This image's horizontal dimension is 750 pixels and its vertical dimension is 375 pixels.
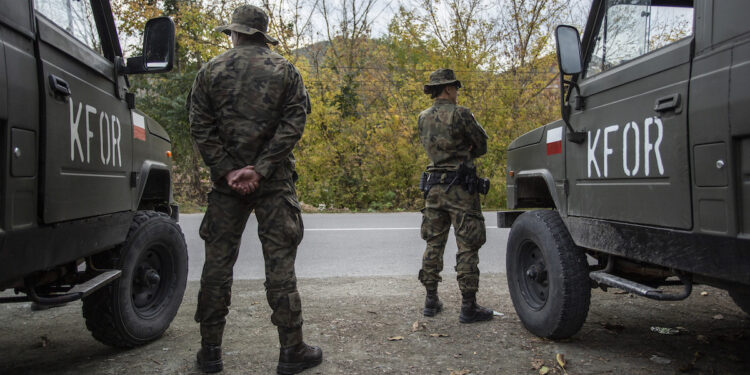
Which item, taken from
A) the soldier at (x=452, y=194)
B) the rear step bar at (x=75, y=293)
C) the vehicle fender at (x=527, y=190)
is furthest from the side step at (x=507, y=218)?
the rear step bar at (x=75, y=293)

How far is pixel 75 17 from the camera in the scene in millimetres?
2955

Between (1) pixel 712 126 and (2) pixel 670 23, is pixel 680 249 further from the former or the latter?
(2) pixel 670 23

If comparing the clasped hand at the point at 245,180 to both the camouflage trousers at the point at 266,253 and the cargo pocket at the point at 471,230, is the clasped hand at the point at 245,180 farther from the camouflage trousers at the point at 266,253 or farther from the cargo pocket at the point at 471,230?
the cargo pocket at the point at 471,230

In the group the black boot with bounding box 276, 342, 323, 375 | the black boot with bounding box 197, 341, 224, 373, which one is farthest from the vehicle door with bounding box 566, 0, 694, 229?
the black boot with bounding box 197, 341, 224, 373

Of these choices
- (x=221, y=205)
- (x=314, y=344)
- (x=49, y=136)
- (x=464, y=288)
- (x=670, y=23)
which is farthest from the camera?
(x=464, y=288)

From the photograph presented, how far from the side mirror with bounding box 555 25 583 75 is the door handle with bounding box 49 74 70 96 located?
2.50 m

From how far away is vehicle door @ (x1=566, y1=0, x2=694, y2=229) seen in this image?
2328 mm

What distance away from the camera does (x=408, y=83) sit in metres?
15.7

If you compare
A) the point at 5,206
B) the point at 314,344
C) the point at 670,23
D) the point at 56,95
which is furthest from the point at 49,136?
the point at 670,23

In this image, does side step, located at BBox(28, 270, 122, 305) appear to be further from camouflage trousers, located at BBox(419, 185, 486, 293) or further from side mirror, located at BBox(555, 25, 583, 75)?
side mirror, located at BBox(555, 25, 583, 75)

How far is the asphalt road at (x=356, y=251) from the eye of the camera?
19.8 feet

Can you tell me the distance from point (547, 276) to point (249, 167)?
1992mm

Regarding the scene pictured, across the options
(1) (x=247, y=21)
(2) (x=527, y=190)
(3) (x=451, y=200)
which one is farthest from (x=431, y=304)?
(1) (x=247, y=21)

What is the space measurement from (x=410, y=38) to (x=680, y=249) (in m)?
14.9
